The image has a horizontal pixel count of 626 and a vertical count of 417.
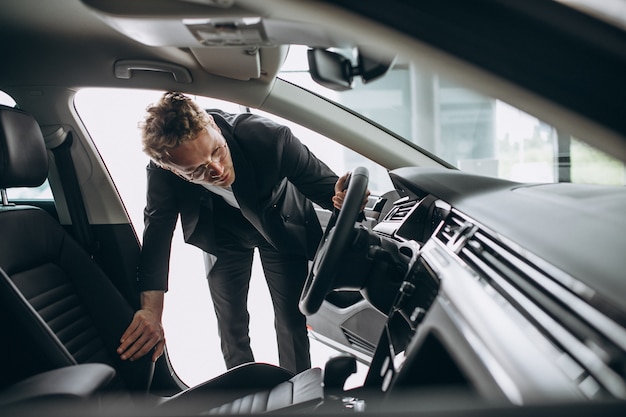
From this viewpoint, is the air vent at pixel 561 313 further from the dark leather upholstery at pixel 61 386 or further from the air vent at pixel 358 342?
the air vent at pixel 358 342

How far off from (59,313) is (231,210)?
0.76 m

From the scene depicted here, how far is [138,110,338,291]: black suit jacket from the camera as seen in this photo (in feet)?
5.47

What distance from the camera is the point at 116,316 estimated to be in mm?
1456

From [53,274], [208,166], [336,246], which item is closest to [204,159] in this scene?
[208,166]

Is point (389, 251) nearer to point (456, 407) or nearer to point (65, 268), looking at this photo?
point (456, 407)

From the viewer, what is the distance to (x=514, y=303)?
0.62m

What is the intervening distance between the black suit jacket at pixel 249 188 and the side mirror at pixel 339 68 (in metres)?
1.05

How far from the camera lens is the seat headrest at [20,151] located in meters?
1.21

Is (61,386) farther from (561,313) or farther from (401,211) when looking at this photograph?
(401,211)

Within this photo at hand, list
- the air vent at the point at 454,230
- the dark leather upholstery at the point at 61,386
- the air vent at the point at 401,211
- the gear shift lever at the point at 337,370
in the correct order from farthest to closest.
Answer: the air vent at the point at 401,211 < the gear shift lever at the point at 337,370 < the air vent at the point at 454,230 < the dark leather upholstery at the point at 61,386

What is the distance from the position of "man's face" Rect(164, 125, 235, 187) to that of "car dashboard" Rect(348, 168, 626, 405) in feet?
2.51

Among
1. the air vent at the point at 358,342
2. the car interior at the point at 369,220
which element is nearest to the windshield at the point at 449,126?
the car interior at the point at 369,220

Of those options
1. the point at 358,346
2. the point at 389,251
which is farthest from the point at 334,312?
the point at 389,251

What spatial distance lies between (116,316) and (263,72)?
0.90 metres
